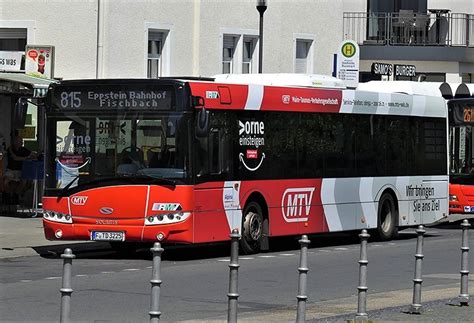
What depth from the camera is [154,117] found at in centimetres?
1938

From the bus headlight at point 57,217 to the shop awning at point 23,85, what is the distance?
5529mm

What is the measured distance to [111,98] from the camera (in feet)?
64.4

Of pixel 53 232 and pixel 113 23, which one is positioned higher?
pixel 113 23

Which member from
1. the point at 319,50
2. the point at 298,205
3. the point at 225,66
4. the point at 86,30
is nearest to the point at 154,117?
the point at 298,205

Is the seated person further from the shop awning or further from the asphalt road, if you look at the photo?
the asphalt road

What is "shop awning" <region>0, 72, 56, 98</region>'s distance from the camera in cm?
2495

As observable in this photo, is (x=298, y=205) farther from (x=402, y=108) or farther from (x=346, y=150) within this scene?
(x=402, y=108)

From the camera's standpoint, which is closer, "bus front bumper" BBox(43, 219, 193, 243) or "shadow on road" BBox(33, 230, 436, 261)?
"bus front bumper" BBox(43, 219, 193, 243)

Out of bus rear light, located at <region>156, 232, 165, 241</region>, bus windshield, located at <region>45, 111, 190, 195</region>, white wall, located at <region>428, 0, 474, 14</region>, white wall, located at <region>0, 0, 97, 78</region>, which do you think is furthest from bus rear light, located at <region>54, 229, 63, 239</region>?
white wall, located at <region>428, 0, 474, 14</region>

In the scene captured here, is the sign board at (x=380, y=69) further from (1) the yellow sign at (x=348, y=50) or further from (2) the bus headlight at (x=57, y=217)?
(2) the bus headlight at (x=57, y=217)

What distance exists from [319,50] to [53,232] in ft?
63.6

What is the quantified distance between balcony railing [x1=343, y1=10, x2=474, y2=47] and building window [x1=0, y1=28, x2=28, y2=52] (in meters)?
15.5

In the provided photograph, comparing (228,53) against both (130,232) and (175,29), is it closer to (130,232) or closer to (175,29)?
(175,29)

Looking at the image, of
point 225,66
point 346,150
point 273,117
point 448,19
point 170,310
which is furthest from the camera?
point 448,19
